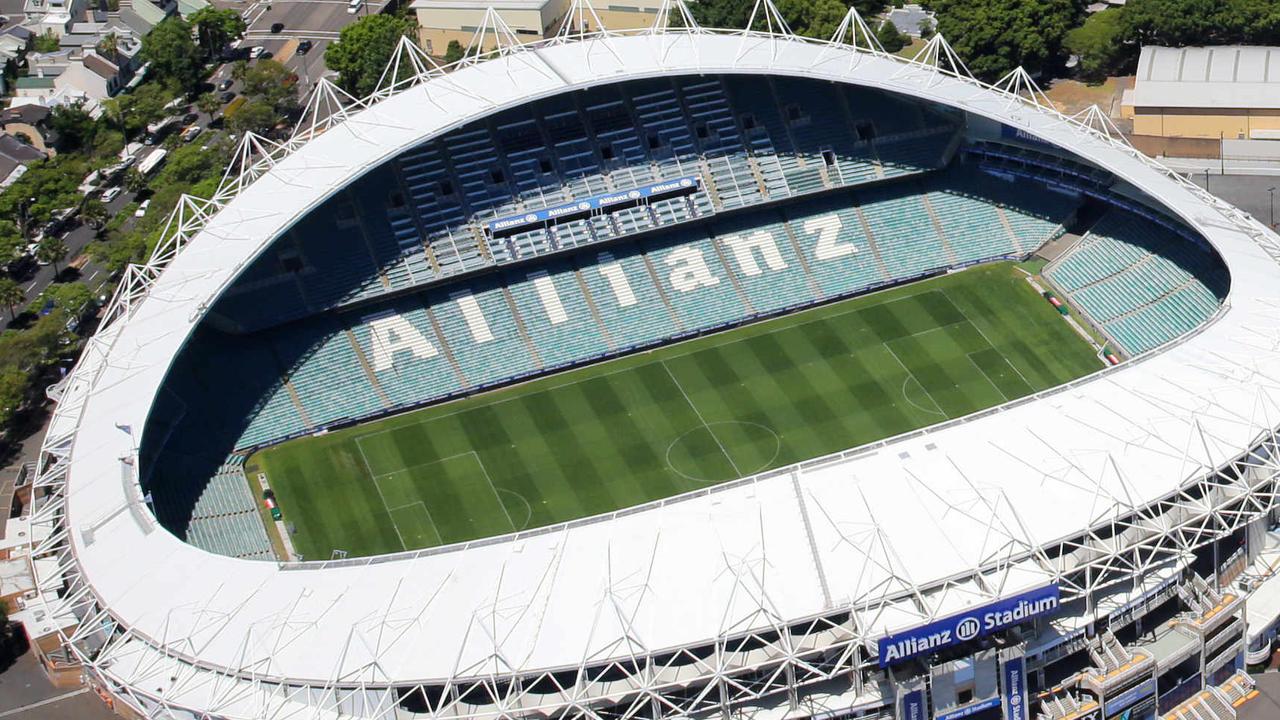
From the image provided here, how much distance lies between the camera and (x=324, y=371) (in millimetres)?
82625

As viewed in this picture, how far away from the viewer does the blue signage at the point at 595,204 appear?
86.6 meters

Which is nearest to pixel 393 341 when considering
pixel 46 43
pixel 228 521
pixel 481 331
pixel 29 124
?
pixel 481 331

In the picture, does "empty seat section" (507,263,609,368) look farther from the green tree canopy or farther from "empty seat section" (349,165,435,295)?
the green tree canopy

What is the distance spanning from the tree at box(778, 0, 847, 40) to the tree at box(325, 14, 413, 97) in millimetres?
30887

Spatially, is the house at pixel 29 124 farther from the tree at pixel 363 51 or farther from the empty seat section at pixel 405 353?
the empty seat section at pixel 405 353

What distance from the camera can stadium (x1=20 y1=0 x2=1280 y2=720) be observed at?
55750 mm

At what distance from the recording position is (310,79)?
4833 inches

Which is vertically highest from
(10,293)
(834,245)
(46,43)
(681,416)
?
(46,43)

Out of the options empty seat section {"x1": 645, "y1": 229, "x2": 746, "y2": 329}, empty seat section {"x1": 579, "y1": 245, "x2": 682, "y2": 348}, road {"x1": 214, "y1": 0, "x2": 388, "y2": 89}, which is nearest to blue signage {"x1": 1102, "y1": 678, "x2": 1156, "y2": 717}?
empty seat section {"x1": 645, "y1": 229, "x2": 746, "y2": 329}

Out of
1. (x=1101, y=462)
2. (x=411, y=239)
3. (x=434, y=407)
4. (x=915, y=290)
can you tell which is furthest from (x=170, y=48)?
(x=1101, y=462)

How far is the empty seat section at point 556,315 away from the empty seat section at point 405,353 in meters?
5.57

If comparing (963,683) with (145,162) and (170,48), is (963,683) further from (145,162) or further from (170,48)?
(170,48)

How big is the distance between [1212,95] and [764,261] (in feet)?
119

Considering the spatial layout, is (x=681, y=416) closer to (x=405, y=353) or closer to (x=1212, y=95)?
(x=405, y=353)
